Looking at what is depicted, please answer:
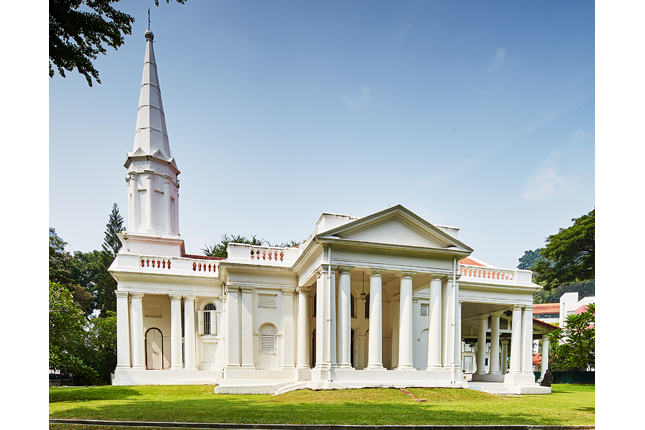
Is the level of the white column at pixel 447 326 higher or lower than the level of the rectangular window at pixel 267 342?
higher

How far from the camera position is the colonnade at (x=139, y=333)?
70.1 feet

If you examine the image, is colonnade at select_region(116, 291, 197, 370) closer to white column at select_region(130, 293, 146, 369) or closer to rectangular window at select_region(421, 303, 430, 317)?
white column at select_region(130, 293, 146, 369)

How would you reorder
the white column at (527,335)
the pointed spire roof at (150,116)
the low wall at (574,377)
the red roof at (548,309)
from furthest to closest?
the red roof at (548,309) < the low wall at (574,377) < the pointed spire roof at (150,116) < the white column at (527,335)

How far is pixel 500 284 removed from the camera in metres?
22.5

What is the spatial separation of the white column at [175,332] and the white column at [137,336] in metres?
1.32

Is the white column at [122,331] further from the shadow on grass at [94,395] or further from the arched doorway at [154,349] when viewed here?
the shadow on grass at [94,395]

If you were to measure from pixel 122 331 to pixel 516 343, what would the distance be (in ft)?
61.8

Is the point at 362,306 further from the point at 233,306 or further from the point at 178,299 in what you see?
the point at 178,299

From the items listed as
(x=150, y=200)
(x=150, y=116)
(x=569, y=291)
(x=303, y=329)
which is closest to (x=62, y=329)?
(x=303, y=329)

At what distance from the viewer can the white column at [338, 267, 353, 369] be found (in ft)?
52.6

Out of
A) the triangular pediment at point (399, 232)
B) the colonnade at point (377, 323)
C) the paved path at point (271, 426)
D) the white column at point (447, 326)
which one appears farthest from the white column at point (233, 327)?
the paved path at point (271, 426)

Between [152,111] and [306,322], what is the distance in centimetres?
1547
